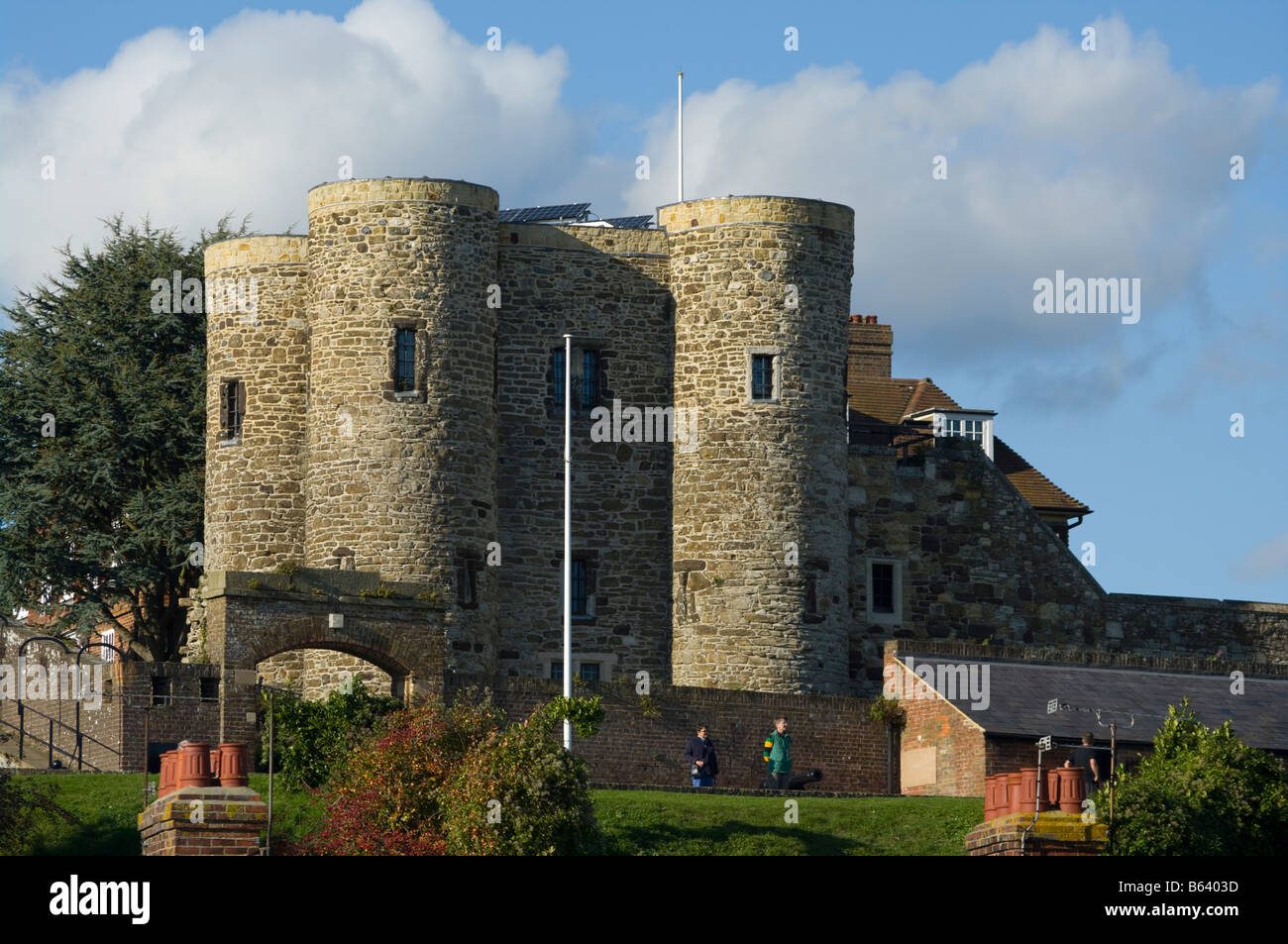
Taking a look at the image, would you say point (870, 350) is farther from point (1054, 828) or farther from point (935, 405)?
point (1054, 828)

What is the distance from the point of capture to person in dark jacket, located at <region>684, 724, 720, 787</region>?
46.5m

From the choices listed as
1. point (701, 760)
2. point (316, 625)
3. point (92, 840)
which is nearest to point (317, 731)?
point (316, 625)

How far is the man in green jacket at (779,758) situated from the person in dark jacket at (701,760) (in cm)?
103

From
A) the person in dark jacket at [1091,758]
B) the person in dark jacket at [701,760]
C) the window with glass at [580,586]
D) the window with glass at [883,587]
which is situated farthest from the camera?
the window with glass at [883,587]

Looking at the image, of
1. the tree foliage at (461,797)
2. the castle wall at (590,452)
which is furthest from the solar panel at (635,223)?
the tree foliage at (461,797)

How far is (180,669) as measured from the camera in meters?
45.6

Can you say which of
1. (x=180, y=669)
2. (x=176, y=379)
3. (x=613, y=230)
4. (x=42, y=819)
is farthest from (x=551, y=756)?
(x=176, y=379)

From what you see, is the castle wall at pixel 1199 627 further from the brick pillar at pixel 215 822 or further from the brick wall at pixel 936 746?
the brick pillar at pixel 215 822

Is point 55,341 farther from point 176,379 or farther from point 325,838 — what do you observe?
point 325,838

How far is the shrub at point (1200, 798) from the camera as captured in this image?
121 ft

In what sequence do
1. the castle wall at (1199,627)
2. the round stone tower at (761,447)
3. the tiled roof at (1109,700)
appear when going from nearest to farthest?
1. the tiled roof at (1109,700)
2. the round stone tower at (761,447)
3. the castle wall at (1199,627)

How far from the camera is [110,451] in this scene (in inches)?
2312

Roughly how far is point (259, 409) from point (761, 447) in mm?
10101
